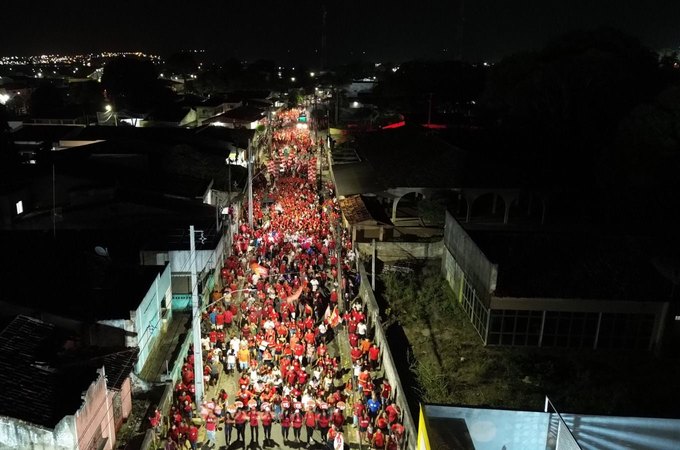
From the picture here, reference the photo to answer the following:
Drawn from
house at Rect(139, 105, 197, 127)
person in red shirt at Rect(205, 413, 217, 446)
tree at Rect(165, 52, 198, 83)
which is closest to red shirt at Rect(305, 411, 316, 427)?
person in red shirt at Rect(205, 413, 217, 446)

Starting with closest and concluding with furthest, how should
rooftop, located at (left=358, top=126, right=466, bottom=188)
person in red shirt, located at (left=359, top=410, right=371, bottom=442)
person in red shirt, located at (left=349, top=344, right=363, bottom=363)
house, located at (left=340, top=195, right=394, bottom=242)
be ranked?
person in red shirt, located at (left=359, top=410, right=371, bottom=442)
person in red shirt, located at (left=349, top=344, right=363, bottom=363)
house, located at (left=340, top=195, right=394, bottom=242)
rooftop, located at (left=358, top=126, right=466, bottom=188)

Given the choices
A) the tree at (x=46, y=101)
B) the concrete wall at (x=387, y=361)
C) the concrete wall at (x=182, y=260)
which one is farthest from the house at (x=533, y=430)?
the tree at (x=46, y=101)

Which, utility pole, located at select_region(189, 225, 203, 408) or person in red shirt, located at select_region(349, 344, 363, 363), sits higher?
utility pole, located at select_region(189, 225, 203, 408)

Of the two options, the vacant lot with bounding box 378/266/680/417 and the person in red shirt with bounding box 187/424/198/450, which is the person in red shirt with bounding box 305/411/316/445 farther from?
the vacant lot with bounding box 378/266/680/417

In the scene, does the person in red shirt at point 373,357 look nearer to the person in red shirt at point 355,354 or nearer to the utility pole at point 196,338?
the person in red shirt at point 355,354

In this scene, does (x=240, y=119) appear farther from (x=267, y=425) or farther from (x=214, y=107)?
(x=267, y=425)

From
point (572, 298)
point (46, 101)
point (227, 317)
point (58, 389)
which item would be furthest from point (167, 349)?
point (46, 101)
